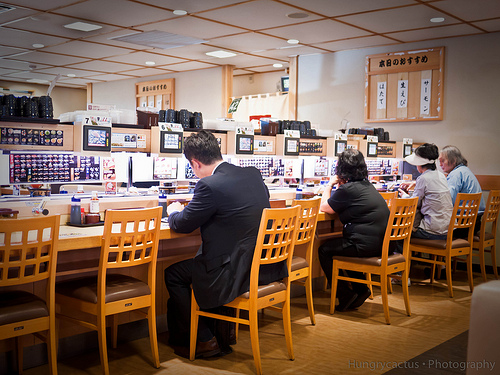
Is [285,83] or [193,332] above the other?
[285,83]

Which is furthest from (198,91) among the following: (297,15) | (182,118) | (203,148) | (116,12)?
(203,148)

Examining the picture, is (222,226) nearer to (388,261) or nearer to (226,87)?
(388,261)

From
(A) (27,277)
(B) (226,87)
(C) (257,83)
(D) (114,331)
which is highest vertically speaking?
(C) (257,83)

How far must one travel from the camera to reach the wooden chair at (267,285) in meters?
2.92

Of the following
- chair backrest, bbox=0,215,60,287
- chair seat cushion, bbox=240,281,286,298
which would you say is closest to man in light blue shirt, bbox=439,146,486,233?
chair seat cushion, bbox=240,281,286,298

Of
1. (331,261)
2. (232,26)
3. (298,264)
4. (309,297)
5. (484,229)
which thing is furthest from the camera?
(232,26)

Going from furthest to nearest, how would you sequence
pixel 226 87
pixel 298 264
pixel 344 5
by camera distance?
pixel 226 87 < pixel 344 5 < pixel 298 264

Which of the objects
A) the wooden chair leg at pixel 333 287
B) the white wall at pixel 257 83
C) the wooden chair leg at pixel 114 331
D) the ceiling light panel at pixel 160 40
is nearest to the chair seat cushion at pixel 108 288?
the wooden chair leg at pixel 114 331

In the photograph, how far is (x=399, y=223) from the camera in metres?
4.07

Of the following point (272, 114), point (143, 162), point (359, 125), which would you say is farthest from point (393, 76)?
point (143, 162)

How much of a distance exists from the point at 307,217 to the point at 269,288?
2.32 ft

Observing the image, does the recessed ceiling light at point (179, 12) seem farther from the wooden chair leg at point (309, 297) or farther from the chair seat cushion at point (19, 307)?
the chair seat cushion at point (19, 307)

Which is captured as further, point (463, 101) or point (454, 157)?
point (463, 101)

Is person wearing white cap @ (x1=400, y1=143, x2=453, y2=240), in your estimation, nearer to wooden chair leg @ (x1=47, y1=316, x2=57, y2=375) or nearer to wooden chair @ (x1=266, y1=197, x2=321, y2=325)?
wooden chair @ (x1=266, y1=197, x2=321, y2=325)
